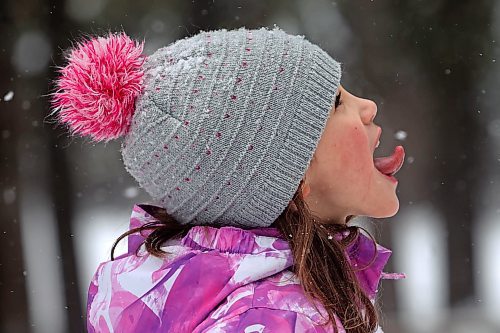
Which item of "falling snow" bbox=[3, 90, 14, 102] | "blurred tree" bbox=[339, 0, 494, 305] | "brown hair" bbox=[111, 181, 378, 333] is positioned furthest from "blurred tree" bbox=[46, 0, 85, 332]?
"brown hair" bbox=[111, 181, 378, 333]

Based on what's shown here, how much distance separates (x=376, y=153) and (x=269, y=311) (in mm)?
3218

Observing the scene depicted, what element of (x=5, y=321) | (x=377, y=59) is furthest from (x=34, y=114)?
(x=377, y=59)

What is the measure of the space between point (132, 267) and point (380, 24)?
334 cm

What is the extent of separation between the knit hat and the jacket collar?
0.05 m

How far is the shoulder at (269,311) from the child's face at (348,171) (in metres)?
0.22

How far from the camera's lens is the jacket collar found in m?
1.52

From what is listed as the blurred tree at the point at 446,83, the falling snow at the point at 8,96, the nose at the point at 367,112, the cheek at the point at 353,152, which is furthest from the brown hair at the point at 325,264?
the blurred tree at the point at 446,83

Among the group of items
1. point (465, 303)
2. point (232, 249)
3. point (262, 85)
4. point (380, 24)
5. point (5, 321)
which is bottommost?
point (465, 303)

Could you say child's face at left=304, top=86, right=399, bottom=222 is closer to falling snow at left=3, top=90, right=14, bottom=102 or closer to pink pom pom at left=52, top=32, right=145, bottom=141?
pink pom pom at left=52, top=32, right=145, bottom=141

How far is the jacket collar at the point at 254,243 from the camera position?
1524 mm

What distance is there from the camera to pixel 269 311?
139cm

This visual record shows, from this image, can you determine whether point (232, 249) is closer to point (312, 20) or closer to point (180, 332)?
point (180, 332)

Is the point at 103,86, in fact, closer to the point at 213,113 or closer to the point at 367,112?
the point at 213,113

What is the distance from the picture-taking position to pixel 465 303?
15.6 ft
